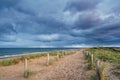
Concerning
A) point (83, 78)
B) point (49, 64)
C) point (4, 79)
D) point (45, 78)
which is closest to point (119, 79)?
point (83, 78)

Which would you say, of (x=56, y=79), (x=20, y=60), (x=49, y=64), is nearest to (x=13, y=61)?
(x=20, y=60)

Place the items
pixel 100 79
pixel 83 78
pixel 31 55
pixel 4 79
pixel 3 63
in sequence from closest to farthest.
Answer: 1. pixel 100 79
2. pixel 83 78
3. pixel 4 79
4. pixel 3 63
5. pixel 31 55

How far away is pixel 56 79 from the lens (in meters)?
15.5

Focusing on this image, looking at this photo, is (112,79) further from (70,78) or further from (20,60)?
(20,60)

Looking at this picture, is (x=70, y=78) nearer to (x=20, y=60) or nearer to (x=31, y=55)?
(x=20, y=60)

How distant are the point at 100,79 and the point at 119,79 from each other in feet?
9.12

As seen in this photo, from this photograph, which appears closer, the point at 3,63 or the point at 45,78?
the point at 45,78

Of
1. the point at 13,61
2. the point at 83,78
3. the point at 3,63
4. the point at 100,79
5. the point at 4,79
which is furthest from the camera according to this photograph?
the point at 13,61

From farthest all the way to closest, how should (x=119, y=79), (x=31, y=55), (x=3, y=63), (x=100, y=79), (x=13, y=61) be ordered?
(x=31, y=55), (x=13, y=61), (x=3, y=63), (x=119, y=79), (x=100, y=79)

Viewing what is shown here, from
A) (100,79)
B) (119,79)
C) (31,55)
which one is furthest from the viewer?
(31,55)

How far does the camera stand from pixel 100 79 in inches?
480

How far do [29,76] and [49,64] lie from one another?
28.8 ft

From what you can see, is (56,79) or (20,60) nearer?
(56,79)

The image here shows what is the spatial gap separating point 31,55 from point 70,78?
20.9 metres
